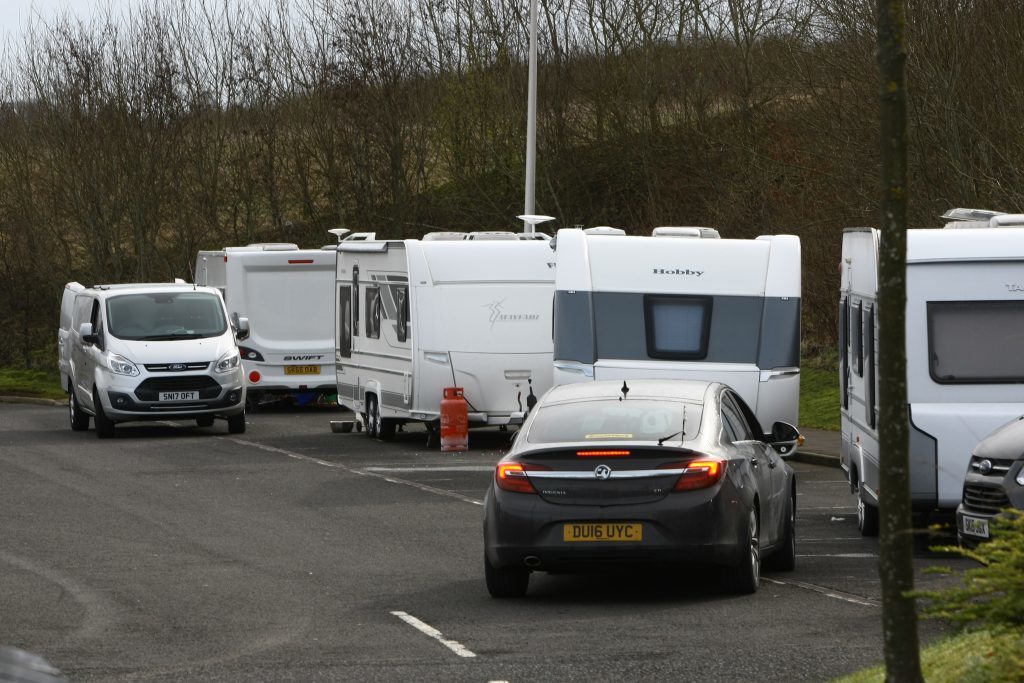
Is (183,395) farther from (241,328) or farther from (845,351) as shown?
(845,351)

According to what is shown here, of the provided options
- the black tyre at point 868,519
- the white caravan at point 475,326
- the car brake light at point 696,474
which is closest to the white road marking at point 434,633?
the car brake light at point 696,474

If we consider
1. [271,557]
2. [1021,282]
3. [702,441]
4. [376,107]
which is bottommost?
[271,557]

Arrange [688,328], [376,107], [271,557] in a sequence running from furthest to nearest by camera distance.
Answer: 1. [376,107]
2. [688,328]
3. [271,557]

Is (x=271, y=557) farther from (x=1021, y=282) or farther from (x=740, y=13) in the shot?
(x=740, y=13)

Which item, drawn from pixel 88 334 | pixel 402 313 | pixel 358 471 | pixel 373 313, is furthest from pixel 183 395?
pixel 358 471

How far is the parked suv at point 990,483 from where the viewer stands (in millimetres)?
11695

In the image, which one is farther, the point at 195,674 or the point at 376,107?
the point at 376,107

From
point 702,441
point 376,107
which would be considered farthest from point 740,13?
point 702,441

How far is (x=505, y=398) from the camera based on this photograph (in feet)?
80.1

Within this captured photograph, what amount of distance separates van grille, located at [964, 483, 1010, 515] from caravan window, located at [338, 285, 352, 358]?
1610 centimetres

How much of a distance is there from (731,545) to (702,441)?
68 centimetres

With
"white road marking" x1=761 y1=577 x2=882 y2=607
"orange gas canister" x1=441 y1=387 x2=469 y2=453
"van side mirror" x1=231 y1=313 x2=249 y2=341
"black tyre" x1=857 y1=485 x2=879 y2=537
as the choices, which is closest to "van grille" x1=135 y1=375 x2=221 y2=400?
"van side mirror" x1=231 y1=313 x2=249 y2=341

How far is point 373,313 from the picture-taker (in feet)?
86.2

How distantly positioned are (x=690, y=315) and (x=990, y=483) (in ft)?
26.4
